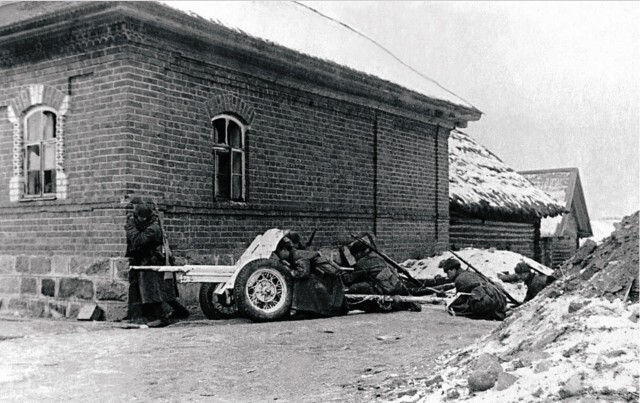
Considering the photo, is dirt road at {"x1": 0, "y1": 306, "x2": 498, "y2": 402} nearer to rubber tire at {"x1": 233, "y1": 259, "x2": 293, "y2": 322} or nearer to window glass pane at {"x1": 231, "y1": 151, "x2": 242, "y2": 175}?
rubber tire at {"x1": 233, "y1": 259, "x2": 293, "y2": 322}

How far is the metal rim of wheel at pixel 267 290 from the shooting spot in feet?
30.5

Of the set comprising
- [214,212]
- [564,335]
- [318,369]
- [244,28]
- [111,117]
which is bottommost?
[318,369]

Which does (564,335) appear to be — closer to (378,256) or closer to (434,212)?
(378,256)

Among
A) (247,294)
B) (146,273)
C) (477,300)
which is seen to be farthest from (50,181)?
(477,300)

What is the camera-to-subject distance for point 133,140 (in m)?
9.85

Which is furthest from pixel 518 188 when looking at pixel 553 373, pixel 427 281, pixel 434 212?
pixel 553 373

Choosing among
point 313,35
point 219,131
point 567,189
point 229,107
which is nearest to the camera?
point 229,107

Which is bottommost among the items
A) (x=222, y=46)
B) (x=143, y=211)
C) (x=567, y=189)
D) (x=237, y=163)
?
(x=143, y=211)

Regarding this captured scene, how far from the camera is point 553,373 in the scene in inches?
170

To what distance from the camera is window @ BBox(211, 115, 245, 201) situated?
11.5m

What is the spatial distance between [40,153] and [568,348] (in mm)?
8553

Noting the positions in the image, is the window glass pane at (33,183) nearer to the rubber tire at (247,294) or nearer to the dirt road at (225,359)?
the dirt road at (225,359)

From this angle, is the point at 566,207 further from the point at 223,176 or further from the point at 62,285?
the point at 62,285

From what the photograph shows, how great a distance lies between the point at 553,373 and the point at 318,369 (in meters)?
2.41
